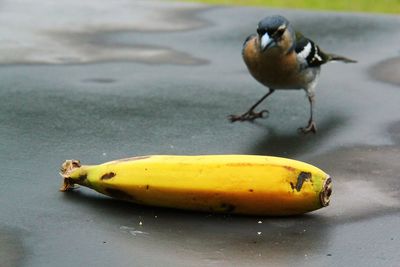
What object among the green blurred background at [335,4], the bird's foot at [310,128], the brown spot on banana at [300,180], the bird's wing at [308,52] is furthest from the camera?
the green blurred background at [335,4]

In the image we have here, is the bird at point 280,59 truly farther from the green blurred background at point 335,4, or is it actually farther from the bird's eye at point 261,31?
the green blurred background at point 335,4

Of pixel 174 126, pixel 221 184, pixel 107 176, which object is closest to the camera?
pixel 221 184

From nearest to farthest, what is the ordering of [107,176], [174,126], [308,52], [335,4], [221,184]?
[221,184]
[107,176]
[174,126]
[308,52]
[335,4]

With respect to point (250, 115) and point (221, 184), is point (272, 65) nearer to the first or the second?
point (250, 115)

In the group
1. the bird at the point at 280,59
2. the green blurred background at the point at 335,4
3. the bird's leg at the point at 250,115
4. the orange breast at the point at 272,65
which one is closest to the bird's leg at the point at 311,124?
the bird at the point at 280,59

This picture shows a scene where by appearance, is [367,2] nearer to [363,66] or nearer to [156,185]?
[363,66]

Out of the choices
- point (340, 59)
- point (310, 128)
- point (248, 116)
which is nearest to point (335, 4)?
point (340, 59)

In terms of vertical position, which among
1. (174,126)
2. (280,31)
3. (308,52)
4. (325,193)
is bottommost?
(174,126)

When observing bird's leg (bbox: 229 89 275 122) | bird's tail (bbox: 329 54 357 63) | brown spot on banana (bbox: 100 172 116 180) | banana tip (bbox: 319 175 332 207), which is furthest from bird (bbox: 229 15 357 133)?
brown spot on banana (bbox: 100 172 116 180)
